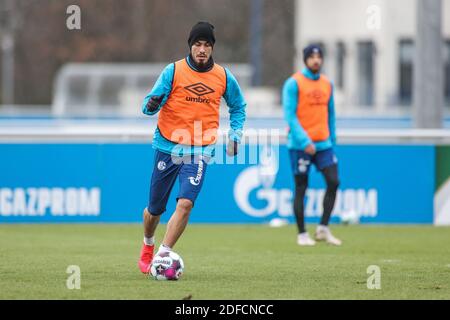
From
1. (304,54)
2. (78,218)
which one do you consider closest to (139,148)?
(78,218)

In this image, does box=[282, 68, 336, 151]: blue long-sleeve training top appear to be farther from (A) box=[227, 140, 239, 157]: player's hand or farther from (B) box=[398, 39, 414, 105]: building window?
(B) box=[398, 39, 414, 105]: building window

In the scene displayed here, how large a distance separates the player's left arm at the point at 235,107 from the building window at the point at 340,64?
3536 centimetres

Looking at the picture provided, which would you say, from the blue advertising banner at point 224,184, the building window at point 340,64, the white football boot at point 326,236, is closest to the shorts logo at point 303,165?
the white football boot at point 326,236

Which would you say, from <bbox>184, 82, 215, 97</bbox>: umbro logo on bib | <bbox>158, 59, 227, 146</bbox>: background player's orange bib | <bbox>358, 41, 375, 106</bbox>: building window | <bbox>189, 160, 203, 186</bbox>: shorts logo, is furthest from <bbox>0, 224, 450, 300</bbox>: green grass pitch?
<bbox>358, 41, 375, 106</bbox>: building window

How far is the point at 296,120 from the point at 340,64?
1308 inches

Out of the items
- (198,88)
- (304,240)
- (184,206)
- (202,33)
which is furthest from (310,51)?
(184,206)

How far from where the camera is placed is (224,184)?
17406 millimetres

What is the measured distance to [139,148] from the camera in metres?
17.4

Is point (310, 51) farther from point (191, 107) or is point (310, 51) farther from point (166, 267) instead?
point (166, 267)

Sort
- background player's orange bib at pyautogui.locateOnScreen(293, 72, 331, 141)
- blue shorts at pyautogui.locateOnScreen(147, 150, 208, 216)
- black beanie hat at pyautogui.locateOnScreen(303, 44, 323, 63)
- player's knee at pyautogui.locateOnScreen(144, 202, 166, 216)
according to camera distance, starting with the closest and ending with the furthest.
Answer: blue shorts at pyautogui.locateOnScreen(147, 150, 208, 216) < player's knee at pyautogui.locateOnScreen(144, 202, 166, 216) < black beanie hat at pyautogui.locateOnScreen(303, 44, 323, 63) < background player's orange bib at pyautogui.locateOnScreen(293, 72, 331, 141)

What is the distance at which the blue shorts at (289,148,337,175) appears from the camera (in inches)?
550

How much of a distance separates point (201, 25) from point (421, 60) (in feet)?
29.2

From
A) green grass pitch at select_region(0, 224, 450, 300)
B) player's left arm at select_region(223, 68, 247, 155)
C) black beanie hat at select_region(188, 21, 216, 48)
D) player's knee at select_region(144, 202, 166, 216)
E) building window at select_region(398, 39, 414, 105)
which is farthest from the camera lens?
building window at select_region(398, 39, 414, 105)

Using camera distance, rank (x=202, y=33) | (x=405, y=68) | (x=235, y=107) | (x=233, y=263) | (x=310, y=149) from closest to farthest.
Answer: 1. (x=202, y=33)
2. (x=235, y=107)
3. (x=233, y=263)
4. (x=310, y=149)
5. (x=405, y=68)
